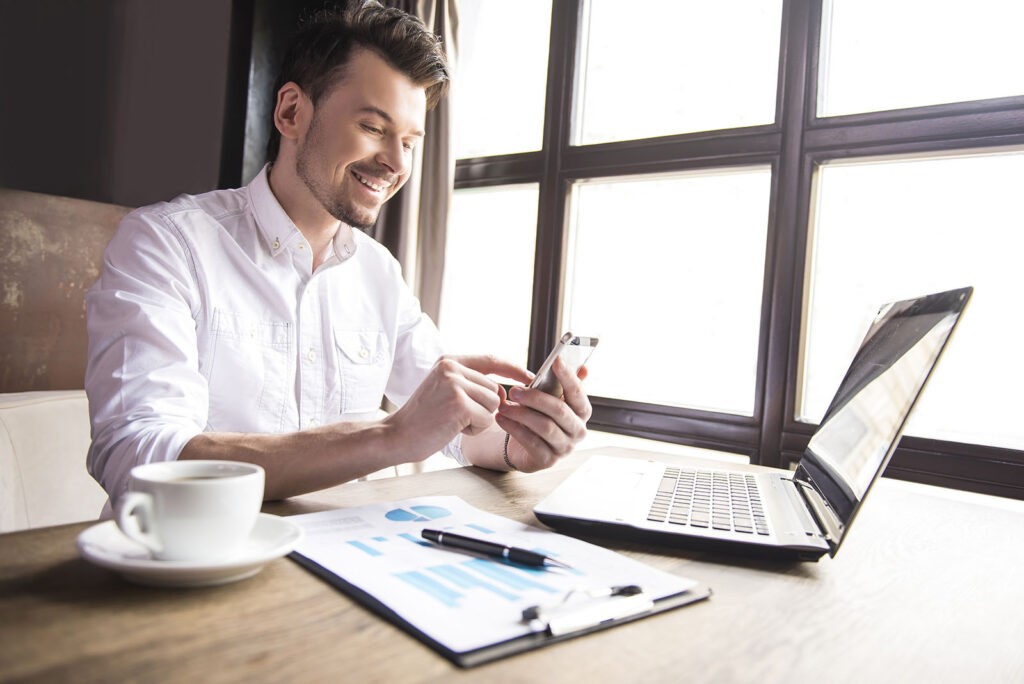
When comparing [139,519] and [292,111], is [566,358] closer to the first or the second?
[139,519]

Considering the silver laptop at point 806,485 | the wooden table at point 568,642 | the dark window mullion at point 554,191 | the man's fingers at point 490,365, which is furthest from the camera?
the dark window mullion at point 554,191

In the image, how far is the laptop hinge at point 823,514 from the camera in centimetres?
72

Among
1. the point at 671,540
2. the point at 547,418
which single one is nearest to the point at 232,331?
the point at 547,418

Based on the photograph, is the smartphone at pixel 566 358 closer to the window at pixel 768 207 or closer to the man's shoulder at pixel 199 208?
the man's shoulder at pixel 199 208

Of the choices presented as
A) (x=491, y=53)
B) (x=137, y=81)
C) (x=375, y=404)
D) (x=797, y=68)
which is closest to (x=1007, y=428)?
(x=797, y=68)

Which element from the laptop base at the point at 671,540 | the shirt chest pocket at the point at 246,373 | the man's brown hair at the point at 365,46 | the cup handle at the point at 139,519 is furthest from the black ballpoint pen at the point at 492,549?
the man's brown hair at the point at 365,46

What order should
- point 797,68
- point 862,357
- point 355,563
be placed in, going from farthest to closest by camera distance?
point 797,68 < point 862,357 < point 355,563

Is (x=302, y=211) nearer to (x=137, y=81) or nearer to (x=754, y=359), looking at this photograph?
(x=137, y=81)

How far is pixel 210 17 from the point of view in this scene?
2322 millimetres

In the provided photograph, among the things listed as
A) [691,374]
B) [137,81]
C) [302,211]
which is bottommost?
[691,374]

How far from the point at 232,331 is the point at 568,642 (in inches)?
36.9

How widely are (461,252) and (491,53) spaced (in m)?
0.71

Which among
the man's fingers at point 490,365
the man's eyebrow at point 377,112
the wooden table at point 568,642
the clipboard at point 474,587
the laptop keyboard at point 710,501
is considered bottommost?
the wooden table at point 568,642

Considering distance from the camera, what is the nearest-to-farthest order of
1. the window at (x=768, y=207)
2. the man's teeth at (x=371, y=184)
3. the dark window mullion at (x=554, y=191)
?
the man's teeth at (x=371, y=184), the window at (x=768, y=207), the dark window mullion at (x=554, y=191)
